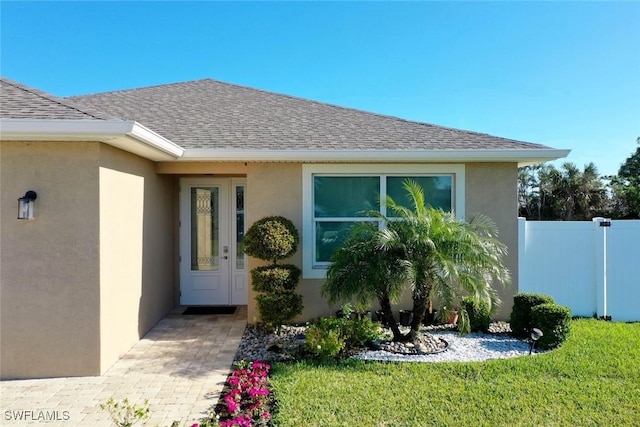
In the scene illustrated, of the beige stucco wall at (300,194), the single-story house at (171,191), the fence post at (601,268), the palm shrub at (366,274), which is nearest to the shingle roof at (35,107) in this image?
the single-story house at (171,191)

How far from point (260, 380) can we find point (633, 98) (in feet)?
57.2

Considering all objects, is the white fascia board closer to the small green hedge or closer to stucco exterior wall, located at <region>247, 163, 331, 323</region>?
stucco exterior wall, located at <region>247, 163, 331, 323</region>

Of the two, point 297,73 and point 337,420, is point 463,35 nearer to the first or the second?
point 297,73

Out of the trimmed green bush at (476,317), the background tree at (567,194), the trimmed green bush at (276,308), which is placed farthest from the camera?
the background tree at (567,194)

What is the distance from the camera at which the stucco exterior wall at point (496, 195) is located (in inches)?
301

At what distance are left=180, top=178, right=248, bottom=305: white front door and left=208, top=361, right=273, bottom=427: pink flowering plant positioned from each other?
4020mm

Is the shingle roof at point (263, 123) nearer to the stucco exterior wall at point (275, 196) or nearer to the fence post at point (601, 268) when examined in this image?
the stucco exterior wall at point (275, 196)

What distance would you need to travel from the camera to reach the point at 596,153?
2680cm

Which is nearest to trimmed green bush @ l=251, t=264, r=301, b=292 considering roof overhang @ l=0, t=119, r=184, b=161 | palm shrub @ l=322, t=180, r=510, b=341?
palm shrub @ l=322, t=180, r=510, b=341

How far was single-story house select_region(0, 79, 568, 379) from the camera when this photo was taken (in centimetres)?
511

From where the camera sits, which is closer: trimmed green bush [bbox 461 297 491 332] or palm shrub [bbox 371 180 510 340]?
palm shrub [bbox 371 180 510 340]

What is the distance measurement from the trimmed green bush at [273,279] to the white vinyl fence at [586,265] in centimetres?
513

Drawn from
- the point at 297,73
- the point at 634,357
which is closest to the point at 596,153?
the point at 297,73

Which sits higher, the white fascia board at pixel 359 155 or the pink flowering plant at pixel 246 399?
the white fascia board at pixel 359 155
